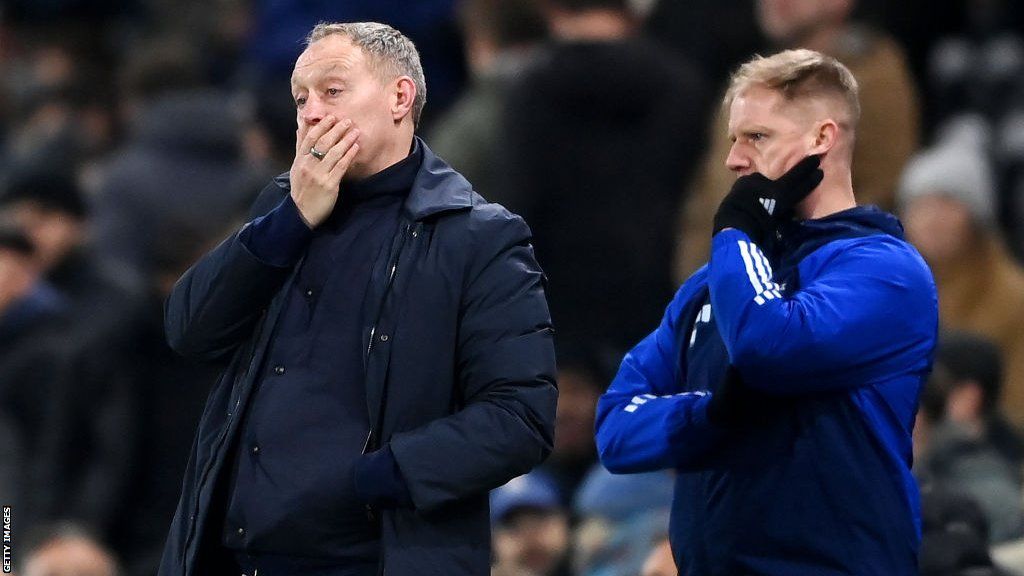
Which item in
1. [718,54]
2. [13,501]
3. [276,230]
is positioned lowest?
[13,501]

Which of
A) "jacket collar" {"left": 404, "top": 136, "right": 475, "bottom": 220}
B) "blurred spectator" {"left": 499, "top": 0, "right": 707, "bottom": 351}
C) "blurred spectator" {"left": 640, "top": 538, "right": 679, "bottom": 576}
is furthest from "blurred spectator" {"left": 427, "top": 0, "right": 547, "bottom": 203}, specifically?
"jacket collar" {"left": 404, "top": 136, "right": 475, "bottom": 220}

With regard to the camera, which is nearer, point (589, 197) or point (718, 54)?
point (589, 197)

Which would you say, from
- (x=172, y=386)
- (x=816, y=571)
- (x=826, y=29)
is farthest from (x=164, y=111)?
(x=816, y=571)

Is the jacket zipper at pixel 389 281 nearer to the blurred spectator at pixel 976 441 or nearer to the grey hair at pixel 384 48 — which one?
the grey hair at pixel 384 48

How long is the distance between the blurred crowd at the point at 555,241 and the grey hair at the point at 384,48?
2.23 meters

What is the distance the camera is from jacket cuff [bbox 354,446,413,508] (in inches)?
168

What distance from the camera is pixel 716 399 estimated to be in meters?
4.41

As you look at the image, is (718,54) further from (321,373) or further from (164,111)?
(321,373)

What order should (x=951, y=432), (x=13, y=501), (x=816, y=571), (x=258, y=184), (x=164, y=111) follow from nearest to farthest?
(x=816, y=571), (x=951, y=432), (x=13, y=501), (x=258, y=184), (x=164, y=111)

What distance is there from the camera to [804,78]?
4.57m

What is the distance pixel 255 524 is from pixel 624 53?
3747 millimetres

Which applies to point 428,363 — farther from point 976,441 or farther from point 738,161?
point 976,441

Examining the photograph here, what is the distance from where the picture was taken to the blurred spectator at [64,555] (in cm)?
699

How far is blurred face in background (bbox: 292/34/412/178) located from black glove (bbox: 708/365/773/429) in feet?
2.99
